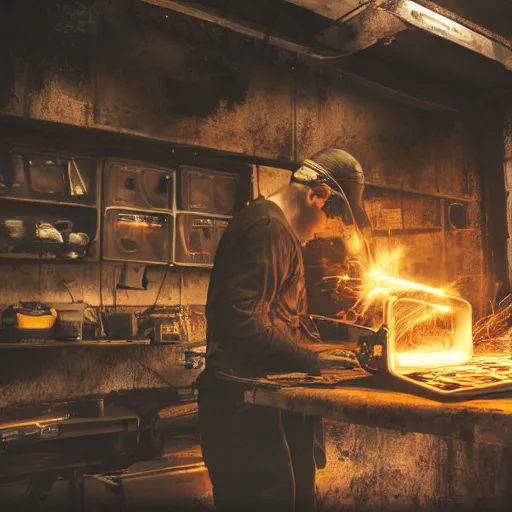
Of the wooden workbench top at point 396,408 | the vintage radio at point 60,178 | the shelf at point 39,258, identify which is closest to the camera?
the wooden workbench top at point 396,408

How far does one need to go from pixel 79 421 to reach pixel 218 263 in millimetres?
973

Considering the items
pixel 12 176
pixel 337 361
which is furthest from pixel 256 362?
pixel 12 176

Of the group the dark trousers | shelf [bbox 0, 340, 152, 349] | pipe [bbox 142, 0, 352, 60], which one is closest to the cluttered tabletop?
the dark trousers

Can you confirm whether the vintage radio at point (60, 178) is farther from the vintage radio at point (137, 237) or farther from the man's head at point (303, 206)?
the man's head at point (303, 206)

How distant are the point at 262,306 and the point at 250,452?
66 centimetres

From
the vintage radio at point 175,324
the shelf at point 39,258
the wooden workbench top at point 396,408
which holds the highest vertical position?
the shelf at point 39,258

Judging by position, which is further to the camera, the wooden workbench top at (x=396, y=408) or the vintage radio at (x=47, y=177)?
the vintage radio at (x=47, y=177)

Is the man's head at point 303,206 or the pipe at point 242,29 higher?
the pipe at point 242,29

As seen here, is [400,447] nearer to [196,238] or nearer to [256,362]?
[256,362]

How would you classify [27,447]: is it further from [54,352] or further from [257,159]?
[257,159]

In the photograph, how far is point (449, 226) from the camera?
13.2ft

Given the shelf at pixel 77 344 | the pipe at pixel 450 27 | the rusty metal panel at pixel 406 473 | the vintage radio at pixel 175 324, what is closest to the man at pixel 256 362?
the vintage radio at pixel 175 324

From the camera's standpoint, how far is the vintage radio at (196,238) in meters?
Answer: 3.03

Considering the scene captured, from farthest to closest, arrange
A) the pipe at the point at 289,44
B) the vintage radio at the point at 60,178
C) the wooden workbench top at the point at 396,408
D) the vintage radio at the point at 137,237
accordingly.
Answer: the pipe at the point at 289,44 → the vintage radio at the point at 137,237 → the vintage radio at the point at 60,178 → the wooden workbench top at the point at 396,408
